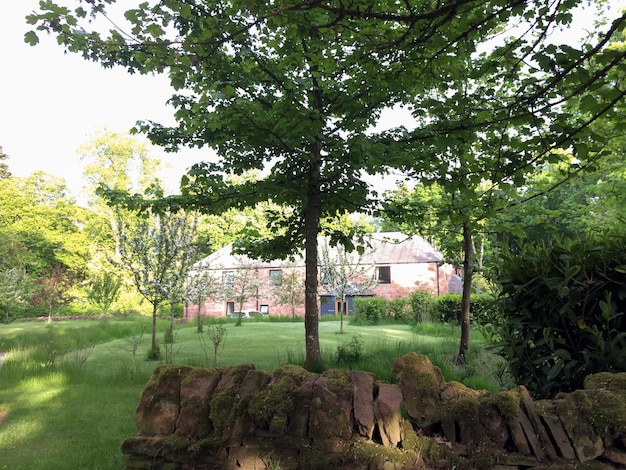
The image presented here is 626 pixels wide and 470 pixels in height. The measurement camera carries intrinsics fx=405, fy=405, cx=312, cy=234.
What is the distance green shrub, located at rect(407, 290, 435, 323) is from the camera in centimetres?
1921

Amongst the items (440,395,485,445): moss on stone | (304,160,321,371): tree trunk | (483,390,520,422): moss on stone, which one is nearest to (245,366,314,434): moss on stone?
(440,395,485,445): moss on stone

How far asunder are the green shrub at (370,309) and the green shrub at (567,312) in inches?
845

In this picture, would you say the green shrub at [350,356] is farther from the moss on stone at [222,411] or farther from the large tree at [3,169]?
the large tree at [3,169]

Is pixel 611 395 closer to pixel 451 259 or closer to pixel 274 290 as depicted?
pixel 451 259

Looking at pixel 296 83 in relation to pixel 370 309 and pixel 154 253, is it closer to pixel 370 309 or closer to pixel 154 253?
pixel 154 253

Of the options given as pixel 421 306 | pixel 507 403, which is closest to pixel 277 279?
pixel 421 306

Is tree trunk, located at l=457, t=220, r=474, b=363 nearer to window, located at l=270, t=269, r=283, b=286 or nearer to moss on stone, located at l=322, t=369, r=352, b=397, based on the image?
moss on stone, located at l=322, t=369, r=352, b=397

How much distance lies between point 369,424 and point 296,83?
486 centimetres

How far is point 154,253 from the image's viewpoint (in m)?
12.6

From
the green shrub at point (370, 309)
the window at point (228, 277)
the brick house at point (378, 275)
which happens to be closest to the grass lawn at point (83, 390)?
the green shrub at point (370, 309)

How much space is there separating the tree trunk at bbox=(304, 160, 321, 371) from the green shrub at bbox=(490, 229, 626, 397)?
13.5 ft

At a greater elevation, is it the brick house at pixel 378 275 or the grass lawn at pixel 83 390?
the brick house at pixel 378 275

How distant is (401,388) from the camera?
2352 millimetres

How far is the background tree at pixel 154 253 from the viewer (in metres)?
12.2
